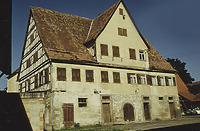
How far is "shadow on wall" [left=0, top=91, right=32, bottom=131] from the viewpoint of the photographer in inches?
450

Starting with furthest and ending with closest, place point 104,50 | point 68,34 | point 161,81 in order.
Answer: point 161,81, point 68,34, point 104,50

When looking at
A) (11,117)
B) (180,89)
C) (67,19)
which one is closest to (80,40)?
(67,19)

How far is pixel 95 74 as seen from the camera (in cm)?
2258

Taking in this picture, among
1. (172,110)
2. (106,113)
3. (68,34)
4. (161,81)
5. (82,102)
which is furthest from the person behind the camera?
(161,81)

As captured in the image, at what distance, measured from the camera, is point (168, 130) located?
32.0 feet

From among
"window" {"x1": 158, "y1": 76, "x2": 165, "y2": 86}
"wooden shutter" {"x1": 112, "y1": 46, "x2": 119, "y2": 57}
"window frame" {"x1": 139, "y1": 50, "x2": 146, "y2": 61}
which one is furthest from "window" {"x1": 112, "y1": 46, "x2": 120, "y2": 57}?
"window" {"x1": 158, "y1": 76, "x2": 165, "y2": 86}

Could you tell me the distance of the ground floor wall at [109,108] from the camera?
19.5 meters

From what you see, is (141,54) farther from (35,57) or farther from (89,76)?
(35,57)

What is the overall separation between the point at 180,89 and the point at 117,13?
22101 millimetres

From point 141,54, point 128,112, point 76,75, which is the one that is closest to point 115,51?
point 141,54

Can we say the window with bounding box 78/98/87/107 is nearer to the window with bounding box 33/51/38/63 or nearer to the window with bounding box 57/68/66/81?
the window with bounding box 57/68/66/81

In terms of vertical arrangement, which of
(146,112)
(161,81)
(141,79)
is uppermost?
(141,79)

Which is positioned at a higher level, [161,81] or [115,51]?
[115,51]

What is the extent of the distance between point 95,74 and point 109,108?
12.6 ft
